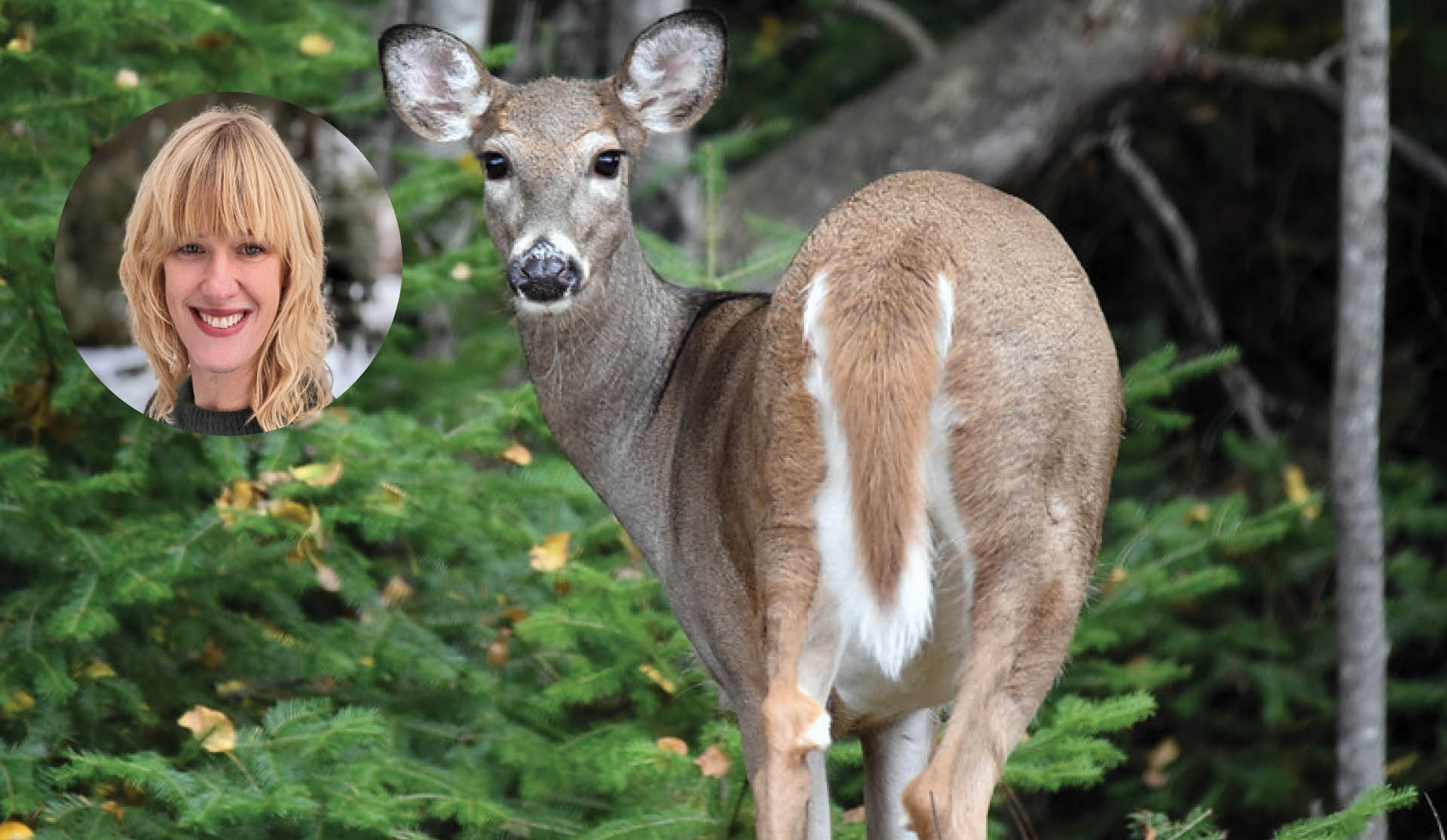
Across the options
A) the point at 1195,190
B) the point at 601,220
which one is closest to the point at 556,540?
the point at 601,220

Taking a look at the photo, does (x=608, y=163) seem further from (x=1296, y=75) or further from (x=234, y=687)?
(x=1296, y=75)

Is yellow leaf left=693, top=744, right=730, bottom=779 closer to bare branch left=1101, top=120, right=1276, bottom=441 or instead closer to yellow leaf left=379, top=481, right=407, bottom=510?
yellow leaf left=379, top=481, right=407, bottom=510

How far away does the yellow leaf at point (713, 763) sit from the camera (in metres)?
4.44

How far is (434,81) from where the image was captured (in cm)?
444

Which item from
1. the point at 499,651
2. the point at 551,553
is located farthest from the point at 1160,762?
the point at 551,553

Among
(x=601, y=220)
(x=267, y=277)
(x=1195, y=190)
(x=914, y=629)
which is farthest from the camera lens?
(x=1195, y=190)

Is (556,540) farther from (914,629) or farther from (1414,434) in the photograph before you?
(1414,434)

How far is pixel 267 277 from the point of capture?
15.0 ft

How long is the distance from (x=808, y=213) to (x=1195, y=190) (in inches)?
107

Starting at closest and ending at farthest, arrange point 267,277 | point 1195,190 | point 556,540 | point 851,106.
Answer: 1. point 267,277
2. point 556,540
3. point 851,106
4. point 1195,190

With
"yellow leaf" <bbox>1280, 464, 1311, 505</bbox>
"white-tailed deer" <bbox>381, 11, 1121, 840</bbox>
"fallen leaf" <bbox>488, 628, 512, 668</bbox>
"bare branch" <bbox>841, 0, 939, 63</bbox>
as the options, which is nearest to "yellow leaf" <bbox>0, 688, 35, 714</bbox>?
"fallen leaf" <bbox>488, 628, 512, 668</bbox>

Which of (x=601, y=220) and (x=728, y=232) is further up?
(x=728, y=232)

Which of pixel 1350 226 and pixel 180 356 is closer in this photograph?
pixel 180 356

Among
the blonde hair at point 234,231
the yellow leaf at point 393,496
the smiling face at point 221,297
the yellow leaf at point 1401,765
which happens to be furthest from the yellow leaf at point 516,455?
the yellow leaf at point 1401,765
